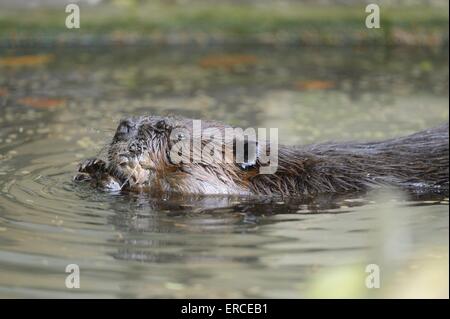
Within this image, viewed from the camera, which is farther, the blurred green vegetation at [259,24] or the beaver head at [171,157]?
the blurred green vegetation at [259,24]

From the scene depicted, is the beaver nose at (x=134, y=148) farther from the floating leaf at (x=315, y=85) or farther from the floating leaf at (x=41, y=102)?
the floating leaf at (x=315, y=85)

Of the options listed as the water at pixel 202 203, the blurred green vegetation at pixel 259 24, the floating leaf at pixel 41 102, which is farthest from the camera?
the blurred green vegetation at pixel 259 24

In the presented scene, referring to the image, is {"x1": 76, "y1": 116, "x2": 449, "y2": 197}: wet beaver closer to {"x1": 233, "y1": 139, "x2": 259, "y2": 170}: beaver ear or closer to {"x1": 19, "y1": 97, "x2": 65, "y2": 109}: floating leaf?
{"x1": 233, "y1": 139, "x2": 259, "y2": 170}: beaver ear

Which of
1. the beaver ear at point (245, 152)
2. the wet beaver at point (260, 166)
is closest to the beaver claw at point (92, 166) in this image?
the wet beaver at point (260, 166)

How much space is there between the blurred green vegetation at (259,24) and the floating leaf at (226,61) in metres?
0.58

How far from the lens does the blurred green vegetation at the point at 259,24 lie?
10.8 metres

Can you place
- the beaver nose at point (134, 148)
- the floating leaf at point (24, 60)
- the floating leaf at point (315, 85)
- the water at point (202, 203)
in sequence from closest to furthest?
the water at point (202, 203) < the beaver nose at point (134, 148) < the floating leaf at point (315, 85) < the floating leaf at point (24, 60)

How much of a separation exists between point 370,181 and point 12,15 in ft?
19.1

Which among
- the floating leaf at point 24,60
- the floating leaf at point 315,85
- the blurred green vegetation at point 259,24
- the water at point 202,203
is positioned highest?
the blurred green vegetation at point 259,24

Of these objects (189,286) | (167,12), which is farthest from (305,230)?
(167,12)

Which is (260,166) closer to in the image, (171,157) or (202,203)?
(202,203)

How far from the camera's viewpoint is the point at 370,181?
5.98 m

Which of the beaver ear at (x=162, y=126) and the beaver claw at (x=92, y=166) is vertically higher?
the beaver ear at (x=162, y=126)

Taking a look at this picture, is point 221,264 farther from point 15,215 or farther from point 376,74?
point 376,74
